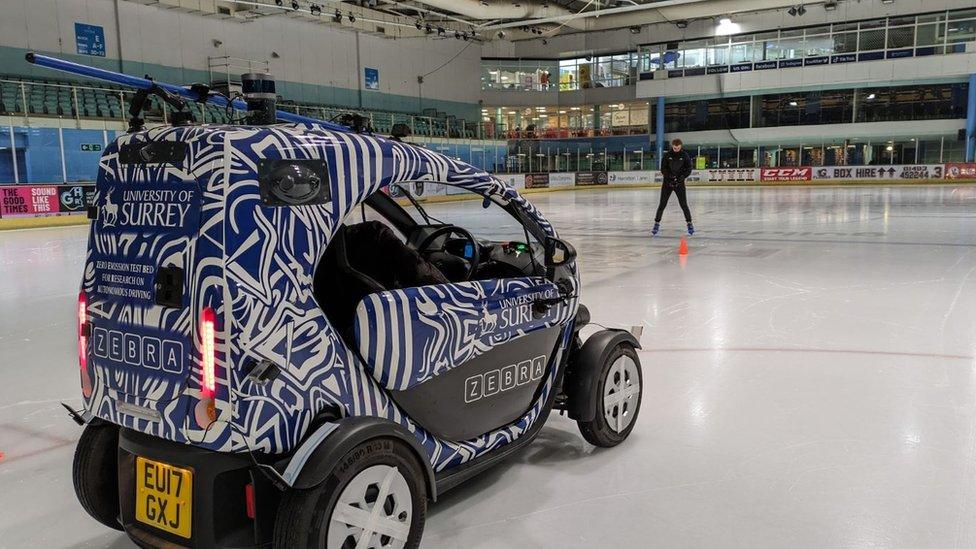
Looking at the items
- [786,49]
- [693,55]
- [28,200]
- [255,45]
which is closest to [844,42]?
[786,49]

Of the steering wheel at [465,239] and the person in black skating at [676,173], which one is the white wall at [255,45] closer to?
the person in black skating at [676,173]

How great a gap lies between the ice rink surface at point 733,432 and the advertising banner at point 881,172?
27813 mm

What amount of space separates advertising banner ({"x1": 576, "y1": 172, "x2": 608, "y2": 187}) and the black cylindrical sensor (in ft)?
119

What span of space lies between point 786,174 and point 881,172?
3968 millimetres

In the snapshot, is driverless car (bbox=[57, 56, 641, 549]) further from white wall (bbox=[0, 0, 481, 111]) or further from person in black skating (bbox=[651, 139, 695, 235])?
white wall (bbox=[0, 0, 481, 111])

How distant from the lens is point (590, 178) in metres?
38.0

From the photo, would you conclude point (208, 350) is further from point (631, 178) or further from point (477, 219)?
point (631, 178)

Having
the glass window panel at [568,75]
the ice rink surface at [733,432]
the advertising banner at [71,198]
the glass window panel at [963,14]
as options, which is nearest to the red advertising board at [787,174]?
the glass window panel at [963,14]

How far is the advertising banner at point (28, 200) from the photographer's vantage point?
16.4 m

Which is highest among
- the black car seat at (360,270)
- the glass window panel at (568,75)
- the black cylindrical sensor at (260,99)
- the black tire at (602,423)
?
the glass window panel at (568,75)

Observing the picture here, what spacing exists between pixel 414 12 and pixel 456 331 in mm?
32436

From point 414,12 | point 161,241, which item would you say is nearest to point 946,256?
point 161,241

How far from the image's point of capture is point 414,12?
3247cm

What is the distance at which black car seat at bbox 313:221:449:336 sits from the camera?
2.24 meters
